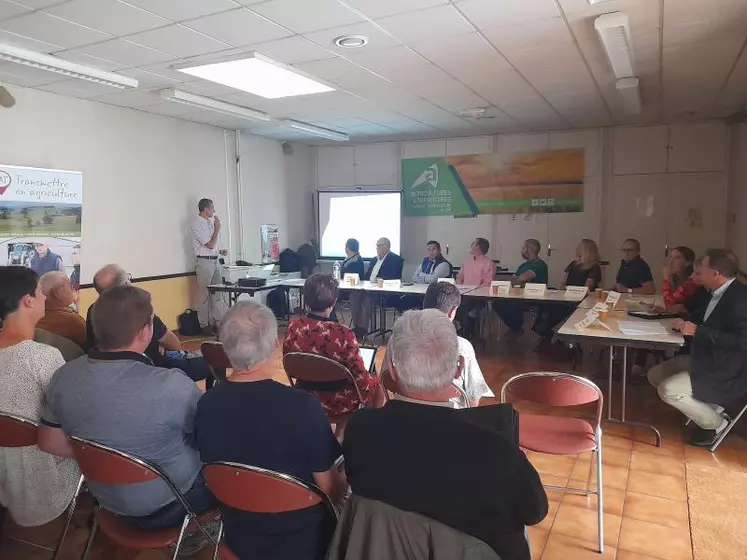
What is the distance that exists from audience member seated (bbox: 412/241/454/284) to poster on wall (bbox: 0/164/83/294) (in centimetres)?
372

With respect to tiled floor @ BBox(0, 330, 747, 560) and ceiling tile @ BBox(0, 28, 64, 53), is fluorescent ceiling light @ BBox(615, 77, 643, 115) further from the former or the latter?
ceiling tile @ BBox(0, 28, 64, 53)

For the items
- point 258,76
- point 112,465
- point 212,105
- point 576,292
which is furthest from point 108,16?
point 576,292

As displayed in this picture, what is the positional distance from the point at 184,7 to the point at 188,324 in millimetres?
4411

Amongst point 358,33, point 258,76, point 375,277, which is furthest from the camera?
point 375,277

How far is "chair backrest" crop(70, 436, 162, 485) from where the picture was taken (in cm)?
160

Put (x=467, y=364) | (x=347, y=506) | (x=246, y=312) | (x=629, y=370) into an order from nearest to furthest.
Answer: (x=347, y=506) < (x=246, y=312) < (x=467, y=364) < (x=629, y=370)

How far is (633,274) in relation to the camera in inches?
225

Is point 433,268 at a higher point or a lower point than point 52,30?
lower

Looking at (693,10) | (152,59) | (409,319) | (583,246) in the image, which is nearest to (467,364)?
(409,319)

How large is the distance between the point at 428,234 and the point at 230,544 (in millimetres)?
7324

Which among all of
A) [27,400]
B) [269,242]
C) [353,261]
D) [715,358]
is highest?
[269,242]

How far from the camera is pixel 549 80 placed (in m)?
5.00

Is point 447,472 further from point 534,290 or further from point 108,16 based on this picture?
point 534,290

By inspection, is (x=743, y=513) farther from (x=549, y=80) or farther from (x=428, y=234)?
(x=428, y=234)
